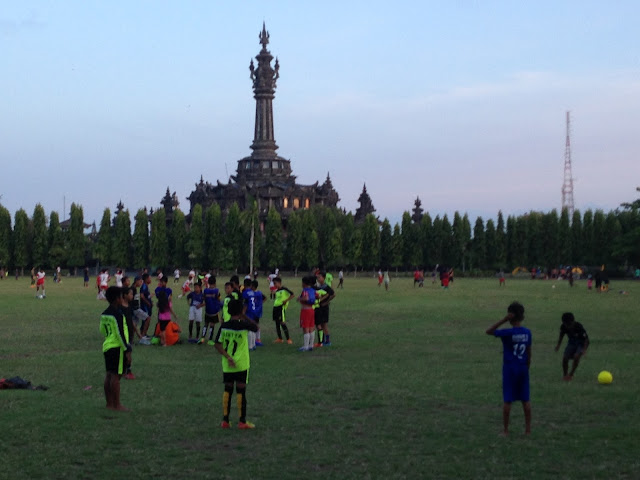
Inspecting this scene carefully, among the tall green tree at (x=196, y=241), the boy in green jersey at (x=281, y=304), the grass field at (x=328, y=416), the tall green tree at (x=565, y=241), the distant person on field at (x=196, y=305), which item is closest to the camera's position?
the grass field at (x=328, y=416)

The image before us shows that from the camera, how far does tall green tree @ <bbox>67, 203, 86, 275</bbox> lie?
120 metres

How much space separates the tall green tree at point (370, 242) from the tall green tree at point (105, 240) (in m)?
33.2

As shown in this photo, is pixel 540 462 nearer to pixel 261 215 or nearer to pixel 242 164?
pixel 261 215

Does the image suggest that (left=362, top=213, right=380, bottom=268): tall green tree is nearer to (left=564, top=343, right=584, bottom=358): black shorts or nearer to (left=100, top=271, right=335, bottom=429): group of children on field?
(left=100, top=271, right=335, bottom=429): group of children on field

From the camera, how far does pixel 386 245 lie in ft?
408

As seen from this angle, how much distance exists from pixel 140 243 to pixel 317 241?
2380 cm

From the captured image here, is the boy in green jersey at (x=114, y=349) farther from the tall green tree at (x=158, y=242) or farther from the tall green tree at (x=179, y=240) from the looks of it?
the tall green tree at (x=158, y=242)

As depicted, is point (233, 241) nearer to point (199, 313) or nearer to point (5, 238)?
point (5, 238)

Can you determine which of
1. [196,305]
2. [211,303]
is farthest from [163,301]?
[196,305]

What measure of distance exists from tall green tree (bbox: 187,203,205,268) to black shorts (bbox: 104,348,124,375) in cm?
10696

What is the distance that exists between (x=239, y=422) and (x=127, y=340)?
7.80 ft

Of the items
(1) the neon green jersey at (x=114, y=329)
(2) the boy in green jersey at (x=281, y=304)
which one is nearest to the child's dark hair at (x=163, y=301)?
(2) the boy in green jersey at (x=281, y=304)

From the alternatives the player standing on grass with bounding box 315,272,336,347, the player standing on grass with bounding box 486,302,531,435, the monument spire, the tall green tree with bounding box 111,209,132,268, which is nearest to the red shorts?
the player standing on grass with bounding box 315,272,336,347

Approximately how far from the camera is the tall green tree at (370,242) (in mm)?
122500
